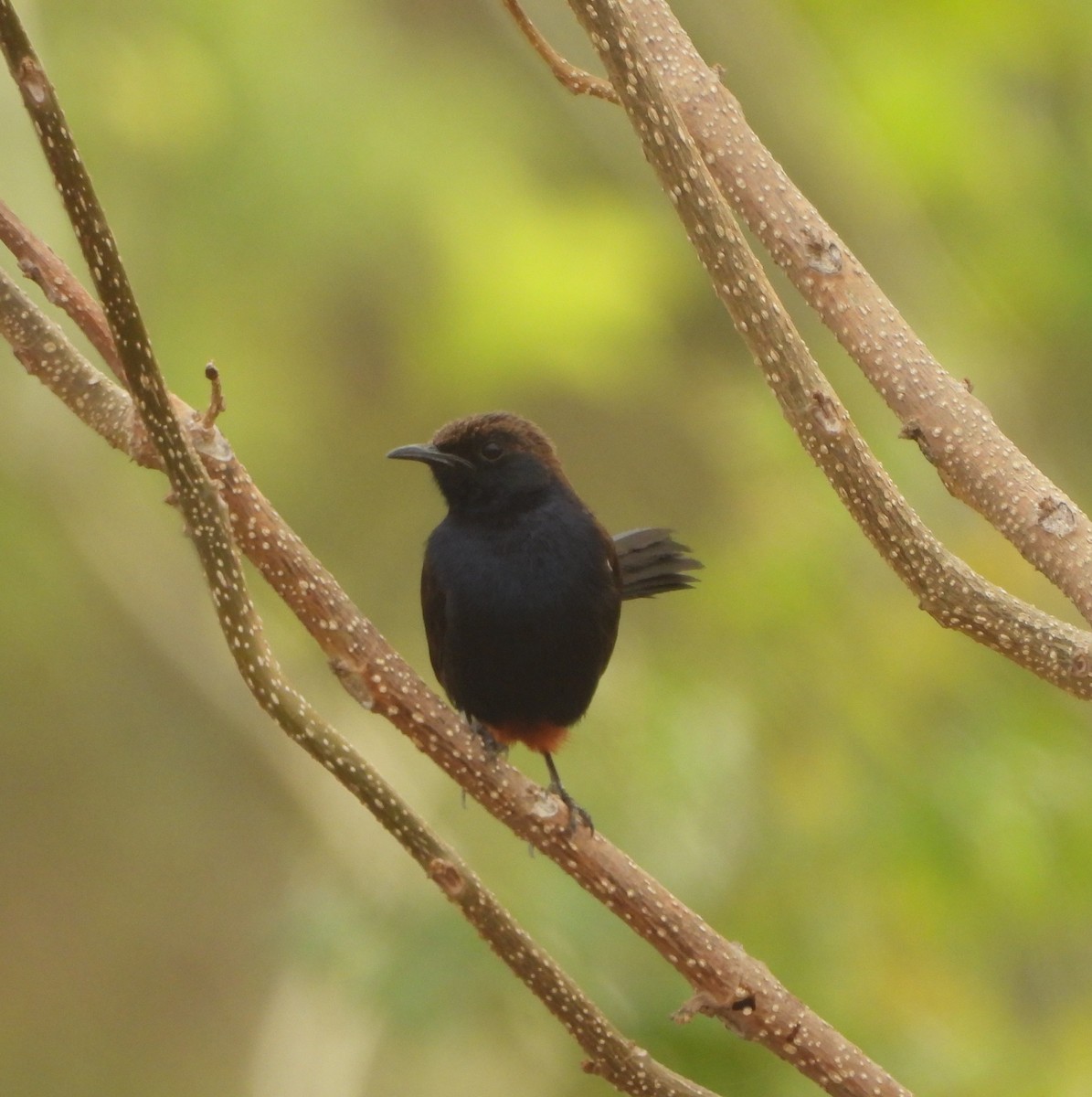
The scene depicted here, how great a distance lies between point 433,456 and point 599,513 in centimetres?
371

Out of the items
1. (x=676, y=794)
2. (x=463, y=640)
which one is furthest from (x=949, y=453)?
(x=676, y=794)

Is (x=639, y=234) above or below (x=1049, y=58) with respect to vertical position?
below

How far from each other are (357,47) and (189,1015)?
5.15 meters

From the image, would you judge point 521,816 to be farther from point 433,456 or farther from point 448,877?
point 433,456

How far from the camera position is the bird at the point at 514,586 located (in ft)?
12.5

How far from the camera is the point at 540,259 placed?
255 inches

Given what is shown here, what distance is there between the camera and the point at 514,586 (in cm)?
381

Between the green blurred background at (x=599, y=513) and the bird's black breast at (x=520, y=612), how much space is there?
722 millimetres

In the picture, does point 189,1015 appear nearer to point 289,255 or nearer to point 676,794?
point 289,255

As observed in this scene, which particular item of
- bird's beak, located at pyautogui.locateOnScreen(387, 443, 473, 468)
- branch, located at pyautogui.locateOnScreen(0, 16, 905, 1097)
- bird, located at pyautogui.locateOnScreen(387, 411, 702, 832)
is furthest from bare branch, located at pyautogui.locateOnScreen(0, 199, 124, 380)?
bird's beak, located at pyautogui.locateOnScreen(387, 443, 473, 468)

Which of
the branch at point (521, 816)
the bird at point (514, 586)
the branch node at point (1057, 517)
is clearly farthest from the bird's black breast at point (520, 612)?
the branch node at point (1057, 517)

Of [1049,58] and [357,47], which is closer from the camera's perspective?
[1049,58]

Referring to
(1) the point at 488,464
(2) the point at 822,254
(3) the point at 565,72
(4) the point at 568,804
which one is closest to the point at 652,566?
(1) the point at 488,464

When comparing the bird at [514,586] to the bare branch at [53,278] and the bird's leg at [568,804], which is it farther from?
the bare branch at [53,278]
